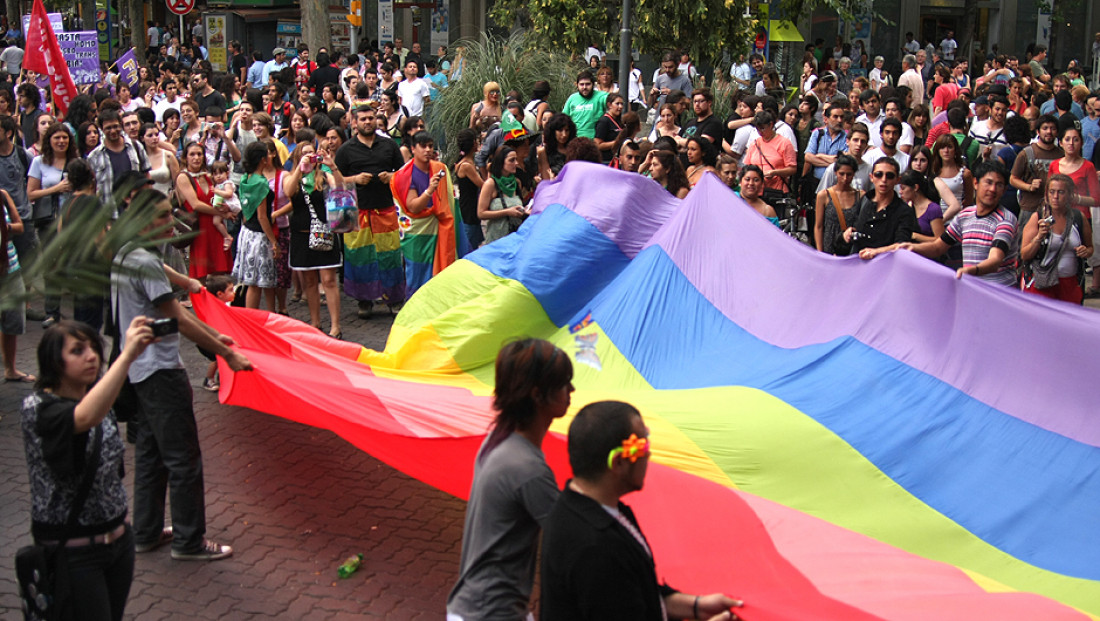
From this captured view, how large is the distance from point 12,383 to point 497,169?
456cm

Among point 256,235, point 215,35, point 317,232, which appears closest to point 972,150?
point 317,232

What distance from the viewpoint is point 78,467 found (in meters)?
4.09

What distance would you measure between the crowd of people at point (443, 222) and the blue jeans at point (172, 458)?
13 millimetres

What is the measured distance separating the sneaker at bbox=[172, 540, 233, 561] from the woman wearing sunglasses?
496 cm

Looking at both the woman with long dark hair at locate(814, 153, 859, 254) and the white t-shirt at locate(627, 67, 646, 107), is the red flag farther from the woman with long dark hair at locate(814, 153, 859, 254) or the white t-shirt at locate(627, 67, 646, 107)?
the white t-shirt at locate(627, 67, 646, 107)

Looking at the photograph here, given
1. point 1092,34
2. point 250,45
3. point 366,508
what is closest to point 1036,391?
point 366,508

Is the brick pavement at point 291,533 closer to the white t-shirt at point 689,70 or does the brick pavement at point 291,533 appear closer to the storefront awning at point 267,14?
the white t-shirt at point 689,70

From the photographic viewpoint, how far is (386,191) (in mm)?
A: 10531

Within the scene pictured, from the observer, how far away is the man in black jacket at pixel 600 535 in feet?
9.71

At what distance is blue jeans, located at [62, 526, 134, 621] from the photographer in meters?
4.02

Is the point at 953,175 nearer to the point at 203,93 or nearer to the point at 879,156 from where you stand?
the point at 879,156

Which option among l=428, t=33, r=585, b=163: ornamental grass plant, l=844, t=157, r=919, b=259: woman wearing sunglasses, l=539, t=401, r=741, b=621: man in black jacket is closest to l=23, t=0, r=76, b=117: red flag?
l=428, t=33, r=585, b=163: ornamental grass plant

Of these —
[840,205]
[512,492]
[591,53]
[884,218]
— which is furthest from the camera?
[591,53]

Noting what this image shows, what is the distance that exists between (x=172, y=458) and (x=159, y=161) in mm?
6267
